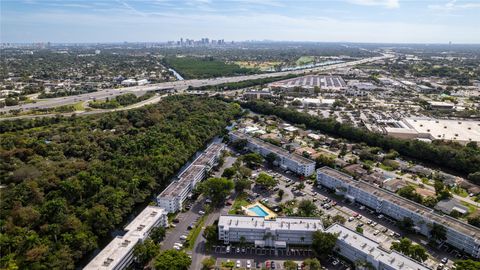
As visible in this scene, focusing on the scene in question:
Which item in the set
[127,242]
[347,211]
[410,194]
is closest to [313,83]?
[410,194]

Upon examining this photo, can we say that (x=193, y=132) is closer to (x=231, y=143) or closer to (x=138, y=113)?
(x=231, y=143)

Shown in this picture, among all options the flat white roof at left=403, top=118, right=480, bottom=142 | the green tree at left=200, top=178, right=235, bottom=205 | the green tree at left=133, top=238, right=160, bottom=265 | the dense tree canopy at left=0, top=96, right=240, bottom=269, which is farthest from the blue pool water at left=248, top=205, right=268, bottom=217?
the flat white roof at left=403, top=118, right=480, bottom=142

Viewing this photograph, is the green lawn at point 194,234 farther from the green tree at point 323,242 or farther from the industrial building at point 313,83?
the industrial building at point 313,83

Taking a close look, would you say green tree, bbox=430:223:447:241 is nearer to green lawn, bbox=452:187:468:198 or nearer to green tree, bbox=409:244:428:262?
green tree, bbox=409:244:428:262

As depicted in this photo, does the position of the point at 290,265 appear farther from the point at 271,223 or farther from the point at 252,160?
the point at 252,160

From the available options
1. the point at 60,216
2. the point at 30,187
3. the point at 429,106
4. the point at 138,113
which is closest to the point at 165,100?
the point at 138,113

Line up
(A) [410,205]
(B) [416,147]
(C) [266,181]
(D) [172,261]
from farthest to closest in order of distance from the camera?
1. (B) [416,147]
2. (C) [266,181]
3. (A) [410,205]
4. (D) [172,261]
